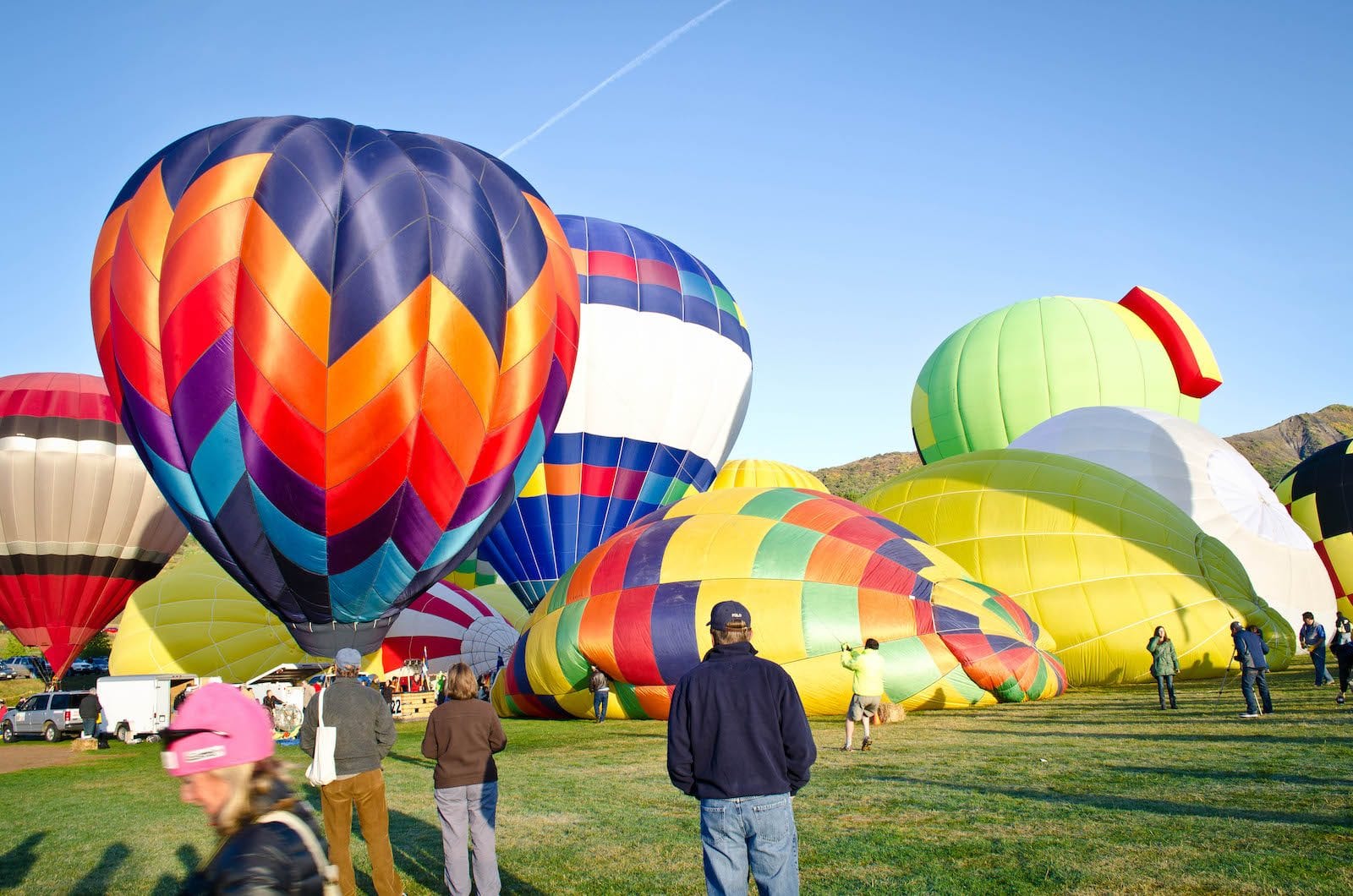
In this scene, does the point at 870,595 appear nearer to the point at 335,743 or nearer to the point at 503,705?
the point at 503,705

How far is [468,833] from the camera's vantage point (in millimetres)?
4898

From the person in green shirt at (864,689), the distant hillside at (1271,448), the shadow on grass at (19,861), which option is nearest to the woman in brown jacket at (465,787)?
the shadow on grass at (19,861)

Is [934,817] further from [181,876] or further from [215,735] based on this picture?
[215,735]

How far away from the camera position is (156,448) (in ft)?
37.7

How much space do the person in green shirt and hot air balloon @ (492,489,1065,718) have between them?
1.44 m

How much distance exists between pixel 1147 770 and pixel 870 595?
176 inches

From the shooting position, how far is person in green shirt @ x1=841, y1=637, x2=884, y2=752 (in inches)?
352

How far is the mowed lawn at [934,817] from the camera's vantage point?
466cm

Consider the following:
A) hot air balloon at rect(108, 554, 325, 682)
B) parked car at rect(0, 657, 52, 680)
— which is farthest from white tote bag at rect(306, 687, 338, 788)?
parked car at rect(0, 657, 52, 680)

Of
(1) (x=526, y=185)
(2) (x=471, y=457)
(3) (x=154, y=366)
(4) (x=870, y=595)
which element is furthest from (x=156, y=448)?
(4) (x=870, y=595)

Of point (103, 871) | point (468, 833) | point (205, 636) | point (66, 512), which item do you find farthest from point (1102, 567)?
point (66, 512)

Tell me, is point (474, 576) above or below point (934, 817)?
above

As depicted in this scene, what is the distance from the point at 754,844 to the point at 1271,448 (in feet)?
326

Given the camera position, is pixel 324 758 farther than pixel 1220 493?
No
